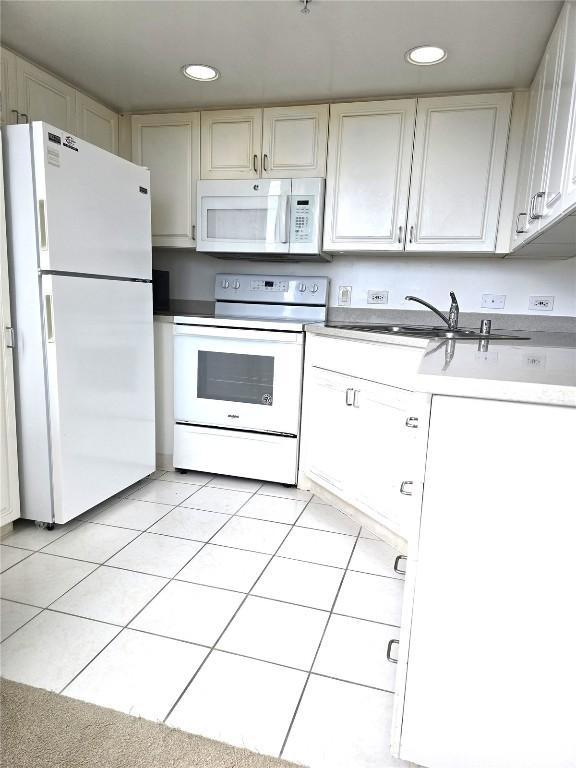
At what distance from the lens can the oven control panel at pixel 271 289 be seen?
285 cm

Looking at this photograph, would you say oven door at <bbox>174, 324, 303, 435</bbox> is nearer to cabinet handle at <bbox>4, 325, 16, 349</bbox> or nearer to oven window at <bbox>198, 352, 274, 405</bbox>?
oven window at <bbox>198, 352, 274, 405</bbox>

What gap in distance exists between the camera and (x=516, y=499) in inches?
33.4

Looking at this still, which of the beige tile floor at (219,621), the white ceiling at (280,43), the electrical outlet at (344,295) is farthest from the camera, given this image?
the electrical outlet at (344,295)

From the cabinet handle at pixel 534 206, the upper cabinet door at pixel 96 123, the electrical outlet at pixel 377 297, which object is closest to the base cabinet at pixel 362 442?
the electrical outlet at pixel 377 297

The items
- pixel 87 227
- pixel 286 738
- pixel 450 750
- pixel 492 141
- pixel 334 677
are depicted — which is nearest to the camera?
pixel 450 750

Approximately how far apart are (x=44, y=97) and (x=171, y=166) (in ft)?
2.31

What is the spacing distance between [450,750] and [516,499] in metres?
0.55

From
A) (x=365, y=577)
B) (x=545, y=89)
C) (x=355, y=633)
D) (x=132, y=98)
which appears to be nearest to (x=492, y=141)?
(x=545, y=89)

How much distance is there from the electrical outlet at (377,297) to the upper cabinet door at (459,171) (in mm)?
418

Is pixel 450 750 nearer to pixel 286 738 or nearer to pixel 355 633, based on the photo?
pixel 286 738

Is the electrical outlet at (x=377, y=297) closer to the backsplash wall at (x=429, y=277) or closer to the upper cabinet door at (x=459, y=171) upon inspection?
the backsplash wall at (x=429, y=277)

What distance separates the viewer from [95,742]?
3.63 ft

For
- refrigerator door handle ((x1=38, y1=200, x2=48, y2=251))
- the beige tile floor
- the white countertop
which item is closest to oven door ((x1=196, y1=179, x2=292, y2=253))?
refrigerator door handle ((x1=38, y1=200, x2=48, y2=251))

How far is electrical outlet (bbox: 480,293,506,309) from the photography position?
8.82 ft
